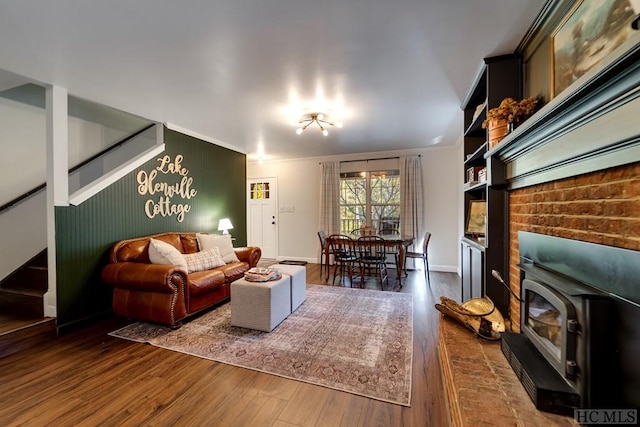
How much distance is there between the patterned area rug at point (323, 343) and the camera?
1925 millimetres

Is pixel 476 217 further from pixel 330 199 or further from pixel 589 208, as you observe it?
pixel 330 199

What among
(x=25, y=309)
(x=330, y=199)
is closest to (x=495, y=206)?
(x=330, y=199)

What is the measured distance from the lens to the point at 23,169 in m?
3.29

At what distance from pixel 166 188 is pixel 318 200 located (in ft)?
10.2

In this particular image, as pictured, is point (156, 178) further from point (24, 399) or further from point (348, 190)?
point (348, 190)

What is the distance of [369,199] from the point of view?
223 inches

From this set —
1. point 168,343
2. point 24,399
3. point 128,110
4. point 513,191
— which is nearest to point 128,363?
point 168,343

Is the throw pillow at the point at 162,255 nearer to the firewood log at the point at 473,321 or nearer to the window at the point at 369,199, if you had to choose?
the firewood log at the point at 473,321

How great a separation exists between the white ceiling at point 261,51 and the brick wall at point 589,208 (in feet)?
3.74

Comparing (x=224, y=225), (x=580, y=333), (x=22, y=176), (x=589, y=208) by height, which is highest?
(x=22, y=176)

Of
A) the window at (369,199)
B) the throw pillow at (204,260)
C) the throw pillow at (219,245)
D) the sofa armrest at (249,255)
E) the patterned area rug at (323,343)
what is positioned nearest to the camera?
the patterned area rug at (323,343)

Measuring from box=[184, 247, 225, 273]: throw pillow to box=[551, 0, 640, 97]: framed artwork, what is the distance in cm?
361

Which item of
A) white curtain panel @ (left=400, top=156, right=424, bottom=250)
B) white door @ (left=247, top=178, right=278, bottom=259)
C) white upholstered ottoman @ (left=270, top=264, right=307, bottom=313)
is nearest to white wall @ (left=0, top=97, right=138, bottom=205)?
white upholstered ottoman @ (left=270, top=264, right=307, bottom=313)

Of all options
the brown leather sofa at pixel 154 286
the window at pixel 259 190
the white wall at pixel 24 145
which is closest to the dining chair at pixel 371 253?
the brown leather sofa at pixel 154 286
